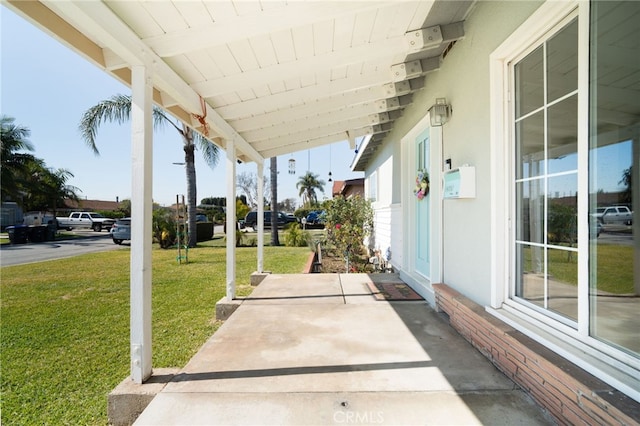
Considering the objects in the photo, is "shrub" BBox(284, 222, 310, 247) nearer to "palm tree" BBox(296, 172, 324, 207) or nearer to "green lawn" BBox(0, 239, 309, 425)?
"green lawn" BBox(0, 239, 309, 425)

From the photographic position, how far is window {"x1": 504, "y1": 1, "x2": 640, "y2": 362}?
77.5 inches

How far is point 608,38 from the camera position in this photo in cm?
197

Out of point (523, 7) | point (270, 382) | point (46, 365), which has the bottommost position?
point (46, 365)

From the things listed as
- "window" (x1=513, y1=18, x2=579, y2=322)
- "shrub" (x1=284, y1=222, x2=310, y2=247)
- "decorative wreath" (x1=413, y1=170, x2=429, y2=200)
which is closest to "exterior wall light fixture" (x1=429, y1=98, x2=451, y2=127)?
"decorative wreath" (x1=413, y1=170, x2=429, y2=200)

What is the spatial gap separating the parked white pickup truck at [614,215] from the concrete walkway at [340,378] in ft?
4.31

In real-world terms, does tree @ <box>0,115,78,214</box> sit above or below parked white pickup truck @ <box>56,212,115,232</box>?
above

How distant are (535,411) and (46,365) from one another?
4512mm

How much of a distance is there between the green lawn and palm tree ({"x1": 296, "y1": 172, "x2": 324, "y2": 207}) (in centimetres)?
3832

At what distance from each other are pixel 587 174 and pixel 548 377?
1294 mm

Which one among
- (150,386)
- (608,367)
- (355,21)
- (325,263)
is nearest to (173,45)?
(355,21)

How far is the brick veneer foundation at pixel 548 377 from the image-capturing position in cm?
161

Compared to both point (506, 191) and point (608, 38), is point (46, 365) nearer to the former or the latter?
point (506, 191)

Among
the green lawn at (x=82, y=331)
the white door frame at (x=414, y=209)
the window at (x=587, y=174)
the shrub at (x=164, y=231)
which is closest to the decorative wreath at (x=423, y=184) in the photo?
the white door frame at (x=414, y=209)

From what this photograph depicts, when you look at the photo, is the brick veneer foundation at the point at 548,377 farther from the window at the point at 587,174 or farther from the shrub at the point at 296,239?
the shrub at the point at 296,239
